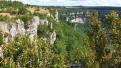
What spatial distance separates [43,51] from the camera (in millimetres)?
24734

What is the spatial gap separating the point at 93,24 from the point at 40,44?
9.61 feet

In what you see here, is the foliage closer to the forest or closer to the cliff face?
the forest

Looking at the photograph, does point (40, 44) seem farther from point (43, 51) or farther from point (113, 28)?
point (113, 28)

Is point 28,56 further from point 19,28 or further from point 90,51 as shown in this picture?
point 19,28

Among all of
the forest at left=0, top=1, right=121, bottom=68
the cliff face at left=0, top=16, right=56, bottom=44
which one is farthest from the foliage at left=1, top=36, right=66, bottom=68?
the cliff face at left=0, top=16, right=56, bottom=44

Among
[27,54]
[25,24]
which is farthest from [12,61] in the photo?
[25,24]

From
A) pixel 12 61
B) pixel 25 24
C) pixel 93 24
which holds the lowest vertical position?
pixel 25 24

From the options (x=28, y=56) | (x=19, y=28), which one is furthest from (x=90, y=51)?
(x=19, y=28)

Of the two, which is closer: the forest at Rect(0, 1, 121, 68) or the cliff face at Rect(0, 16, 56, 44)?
the forest at Rect(0, 1, 121, 68)

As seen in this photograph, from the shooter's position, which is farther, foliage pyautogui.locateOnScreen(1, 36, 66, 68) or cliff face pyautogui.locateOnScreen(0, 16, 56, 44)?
cliff face pyautogui.locateOnScreen(0, 16, 56, 44)

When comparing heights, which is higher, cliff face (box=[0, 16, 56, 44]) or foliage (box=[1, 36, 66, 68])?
foliage (box=[1, 36, 66, 68])

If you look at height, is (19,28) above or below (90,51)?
below

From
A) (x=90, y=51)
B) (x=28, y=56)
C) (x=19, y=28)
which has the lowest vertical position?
(x=19, y=28)

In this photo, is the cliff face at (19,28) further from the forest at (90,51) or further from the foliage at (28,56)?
the forest at (90,51)
